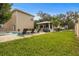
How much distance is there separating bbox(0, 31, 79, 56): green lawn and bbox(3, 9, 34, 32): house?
0.21 m

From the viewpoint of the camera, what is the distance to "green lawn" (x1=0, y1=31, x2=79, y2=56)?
4457mm

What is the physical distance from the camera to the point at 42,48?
177 inches

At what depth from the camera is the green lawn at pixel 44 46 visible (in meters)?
4.46

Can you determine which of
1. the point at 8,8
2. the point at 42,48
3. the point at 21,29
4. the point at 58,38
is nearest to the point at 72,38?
the point at 58,38

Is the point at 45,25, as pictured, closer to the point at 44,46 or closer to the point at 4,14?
the point at 44,46

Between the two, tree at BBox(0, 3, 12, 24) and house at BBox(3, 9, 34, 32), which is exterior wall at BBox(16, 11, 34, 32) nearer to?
house at BBox(3, 9, 34, 32)

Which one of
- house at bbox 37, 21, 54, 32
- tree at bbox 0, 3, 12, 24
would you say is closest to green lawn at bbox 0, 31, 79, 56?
house at bbox 37, 21, 54, 32

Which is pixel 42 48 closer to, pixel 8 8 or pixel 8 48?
pixel 8 48

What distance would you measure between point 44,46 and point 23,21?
54cm

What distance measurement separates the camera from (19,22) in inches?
183

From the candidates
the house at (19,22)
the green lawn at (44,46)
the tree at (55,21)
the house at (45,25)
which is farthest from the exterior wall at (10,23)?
the tree at (55,21)

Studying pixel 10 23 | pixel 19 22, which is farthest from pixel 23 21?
pixel 10 23

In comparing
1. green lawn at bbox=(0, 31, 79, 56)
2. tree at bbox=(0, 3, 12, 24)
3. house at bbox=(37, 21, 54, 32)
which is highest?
tree at bbox=(0, 3, 12, 24)

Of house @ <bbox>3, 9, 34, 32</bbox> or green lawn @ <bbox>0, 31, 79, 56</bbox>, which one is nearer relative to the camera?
green lawn @ <bbox>0, 31, 79, 56</bbox>
